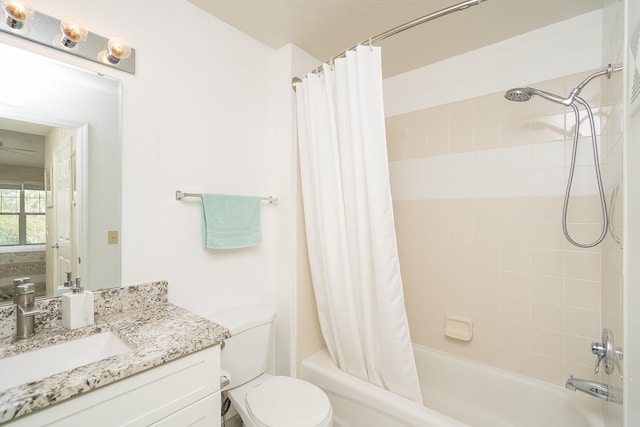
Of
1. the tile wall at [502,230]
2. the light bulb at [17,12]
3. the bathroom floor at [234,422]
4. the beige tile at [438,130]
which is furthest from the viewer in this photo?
the beige tile at [438,130]

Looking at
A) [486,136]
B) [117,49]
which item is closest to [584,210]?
[486,136]

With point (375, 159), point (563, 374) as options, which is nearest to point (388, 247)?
point (375, 159)

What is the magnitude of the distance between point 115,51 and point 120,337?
116cm

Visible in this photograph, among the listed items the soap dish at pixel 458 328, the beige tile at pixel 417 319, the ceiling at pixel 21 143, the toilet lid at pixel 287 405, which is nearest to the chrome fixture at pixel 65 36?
the ceiling at pixel 21 143

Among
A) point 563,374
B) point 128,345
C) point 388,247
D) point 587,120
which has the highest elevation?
point 587,120

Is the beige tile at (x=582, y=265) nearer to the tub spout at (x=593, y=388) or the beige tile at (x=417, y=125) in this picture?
the tub spout at (x=593, y=388)

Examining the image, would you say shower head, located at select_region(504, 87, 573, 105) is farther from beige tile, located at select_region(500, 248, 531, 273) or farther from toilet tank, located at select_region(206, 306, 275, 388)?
toilet tank, located at select_region(206, 306, 275, 388)

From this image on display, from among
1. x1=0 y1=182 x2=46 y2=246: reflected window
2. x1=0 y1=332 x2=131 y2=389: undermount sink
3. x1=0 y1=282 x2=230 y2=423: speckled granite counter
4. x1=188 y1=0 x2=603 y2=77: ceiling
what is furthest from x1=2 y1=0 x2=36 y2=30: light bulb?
x1=0 y1=332 x2=131 y2=389: undermount sink

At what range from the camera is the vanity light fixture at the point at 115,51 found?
4.01ft

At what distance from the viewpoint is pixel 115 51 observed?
4.02 ft

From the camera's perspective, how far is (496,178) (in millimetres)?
1810

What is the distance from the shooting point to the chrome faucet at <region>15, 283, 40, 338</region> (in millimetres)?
1005

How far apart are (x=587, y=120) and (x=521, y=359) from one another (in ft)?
4.58

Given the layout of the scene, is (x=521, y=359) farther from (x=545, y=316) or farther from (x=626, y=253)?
(x=626, y=253)
